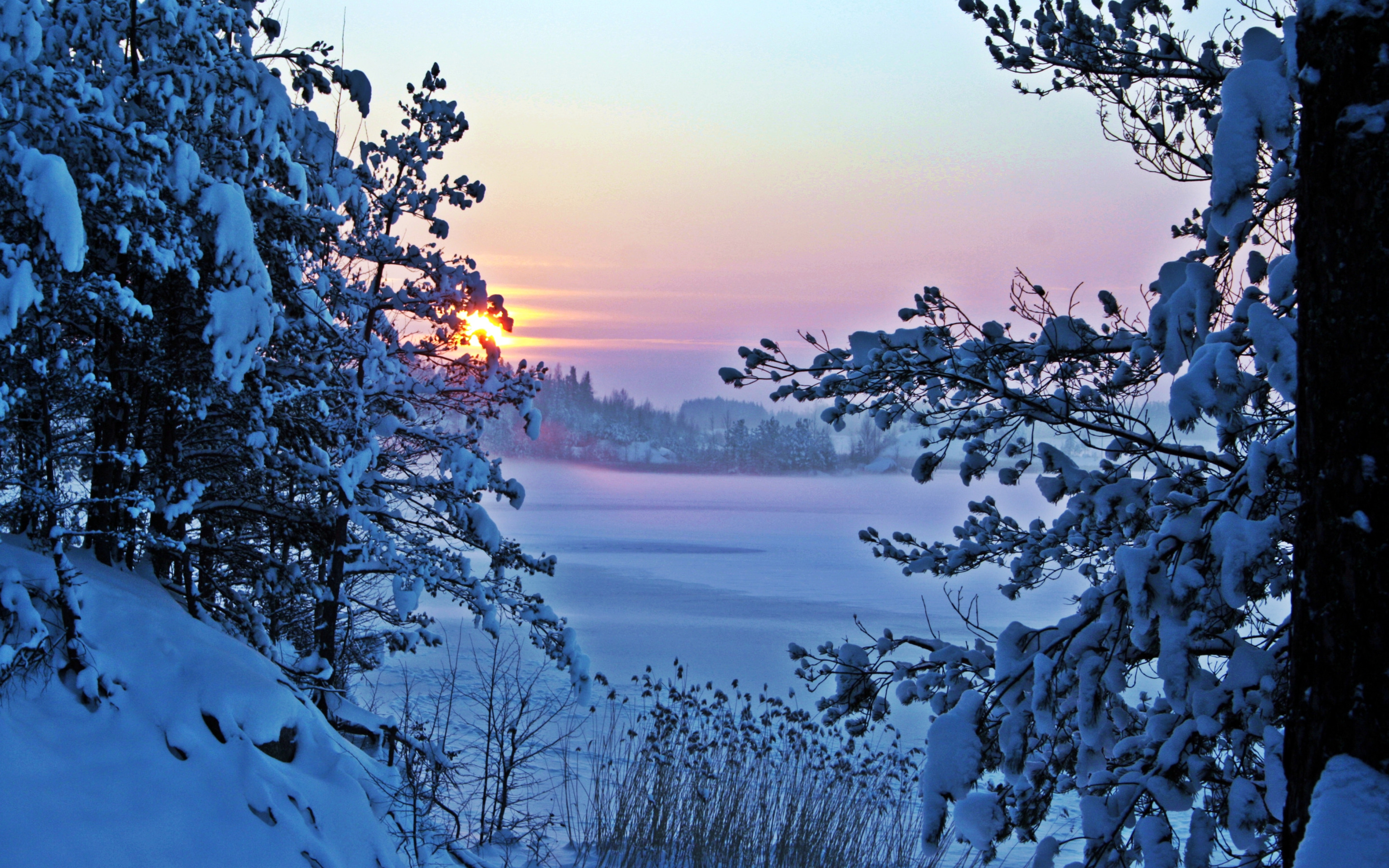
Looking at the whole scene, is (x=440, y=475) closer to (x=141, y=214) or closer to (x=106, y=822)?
(x=141, y=214)

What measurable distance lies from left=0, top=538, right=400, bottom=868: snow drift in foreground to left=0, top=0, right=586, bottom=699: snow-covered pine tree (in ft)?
0.72

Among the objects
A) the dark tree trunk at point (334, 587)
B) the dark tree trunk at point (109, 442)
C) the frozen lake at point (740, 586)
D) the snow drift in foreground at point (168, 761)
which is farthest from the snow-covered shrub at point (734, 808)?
the dark tree trunk at point (109, 442)

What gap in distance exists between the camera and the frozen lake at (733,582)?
60.0ft

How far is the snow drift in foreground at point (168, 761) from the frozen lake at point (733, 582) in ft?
11.1

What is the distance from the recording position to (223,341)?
15.4 ft

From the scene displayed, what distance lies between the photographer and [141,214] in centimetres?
470

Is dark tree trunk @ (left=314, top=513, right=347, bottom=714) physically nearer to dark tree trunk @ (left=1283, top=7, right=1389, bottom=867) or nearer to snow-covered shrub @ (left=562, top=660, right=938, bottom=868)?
snow-covered shrub @ (left=562, top=660, right=938, bottom=868)

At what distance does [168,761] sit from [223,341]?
2055 millimetres

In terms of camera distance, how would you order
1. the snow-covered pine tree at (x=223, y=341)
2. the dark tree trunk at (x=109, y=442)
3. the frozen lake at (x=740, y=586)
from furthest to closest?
the frozen lake at (x=740, y=586)
the dark tree trunk at (x=109, y=442)
the snow-covered pine tree at (x=223, y=341)

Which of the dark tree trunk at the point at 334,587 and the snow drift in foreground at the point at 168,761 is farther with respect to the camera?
the dark tree trunk at the point at 334,587

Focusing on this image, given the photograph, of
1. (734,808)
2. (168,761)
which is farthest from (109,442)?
(734,808)

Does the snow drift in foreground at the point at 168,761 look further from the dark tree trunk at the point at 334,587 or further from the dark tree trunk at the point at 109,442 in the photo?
the dark tree trunk at the point at 334,587

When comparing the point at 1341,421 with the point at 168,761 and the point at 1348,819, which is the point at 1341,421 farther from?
the point at 168,761

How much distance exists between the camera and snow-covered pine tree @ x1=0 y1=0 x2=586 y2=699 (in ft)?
14.0
